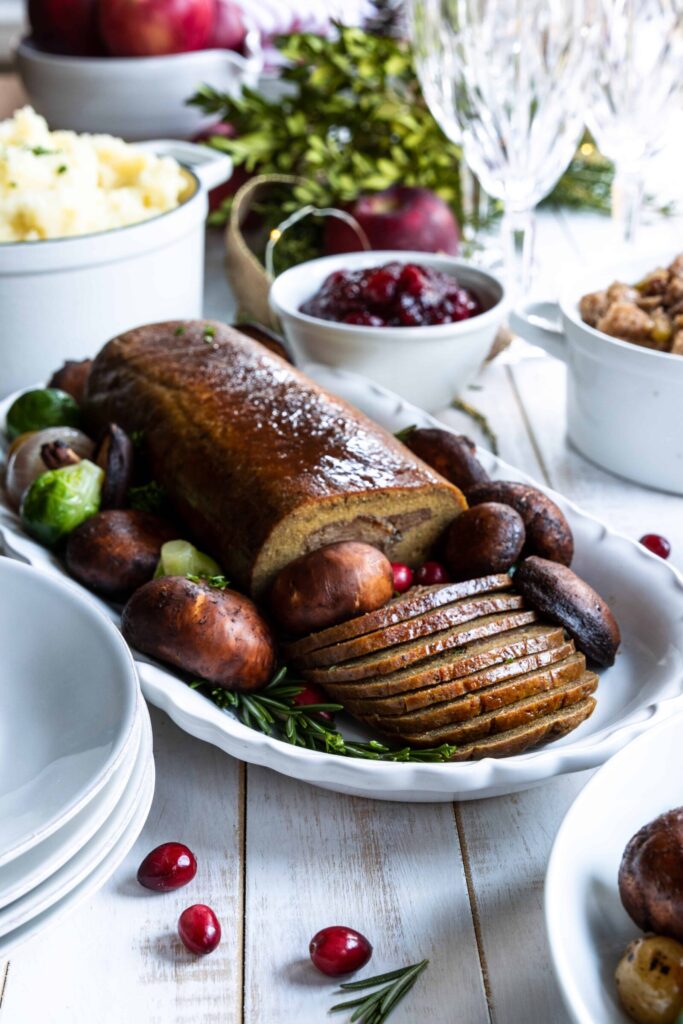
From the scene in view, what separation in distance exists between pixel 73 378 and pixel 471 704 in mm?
1510

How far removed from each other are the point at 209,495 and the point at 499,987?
1.11 m

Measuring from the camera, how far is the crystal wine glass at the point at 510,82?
3332 millimetres

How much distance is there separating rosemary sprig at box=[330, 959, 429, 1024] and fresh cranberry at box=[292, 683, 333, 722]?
460 mm

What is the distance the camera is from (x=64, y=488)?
2.28m

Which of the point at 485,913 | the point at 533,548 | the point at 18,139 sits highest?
the point at 18,139

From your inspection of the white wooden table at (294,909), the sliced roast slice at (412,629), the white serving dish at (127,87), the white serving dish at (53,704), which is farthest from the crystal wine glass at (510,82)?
the white serving dish at (53,704)

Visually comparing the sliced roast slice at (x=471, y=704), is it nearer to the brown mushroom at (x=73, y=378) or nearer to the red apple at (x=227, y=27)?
the brown mushroom at (x=73, y=378)

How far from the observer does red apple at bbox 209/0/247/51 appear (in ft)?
15.2

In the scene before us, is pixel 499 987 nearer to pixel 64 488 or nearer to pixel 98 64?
pixel 64 488

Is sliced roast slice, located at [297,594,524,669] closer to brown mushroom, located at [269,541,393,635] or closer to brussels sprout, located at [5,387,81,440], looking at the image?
brown mushroom, located at [269,541,393,635]

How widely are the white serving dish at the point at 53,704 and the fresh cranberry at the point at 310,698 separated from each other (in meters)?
0.40

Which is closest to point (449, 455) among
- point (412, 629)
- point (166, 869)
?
point (412, 629)

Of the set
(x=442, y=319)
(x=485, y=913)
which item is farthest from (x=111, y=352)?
(x=485, y=913)

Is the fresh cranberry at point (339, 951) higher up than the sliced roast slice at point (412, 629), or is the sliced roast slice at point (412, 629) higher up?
the sliced roast slice at point (412, 629)
